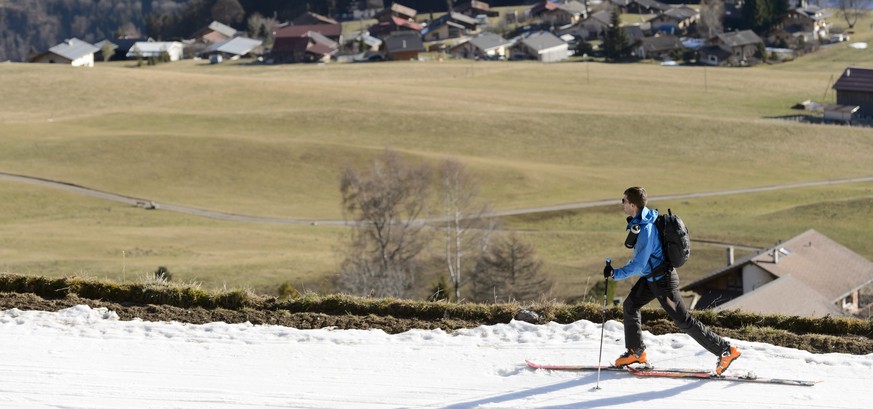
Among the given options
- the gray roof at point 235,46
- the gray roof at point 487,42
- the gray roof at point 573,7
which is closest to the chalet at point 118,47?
the gray roof at point 235,46

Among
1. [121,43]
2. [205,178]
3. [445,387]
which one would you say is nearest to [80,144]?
[205,178]

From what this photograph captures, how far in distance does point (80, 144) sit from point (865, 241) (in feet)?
165

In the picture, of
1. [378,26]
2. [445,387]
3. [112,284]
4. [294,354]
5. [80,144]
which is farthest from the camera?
[378,26]

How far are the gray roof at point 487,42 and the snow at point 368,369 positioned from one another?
468 feet

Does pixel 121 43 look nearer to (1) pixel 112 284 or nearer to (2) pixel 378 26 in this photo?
(2) pixel 378 26

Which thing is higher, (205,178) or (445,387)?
(445,387)

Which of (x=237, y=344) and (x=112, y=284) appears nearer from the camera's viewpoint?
(x=237, y=344)

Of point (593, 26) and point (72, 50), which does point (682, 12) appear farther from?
point (72, 50)

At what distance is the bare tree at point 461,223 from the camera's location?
47469mm

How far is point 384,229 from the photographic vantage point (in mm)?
50156

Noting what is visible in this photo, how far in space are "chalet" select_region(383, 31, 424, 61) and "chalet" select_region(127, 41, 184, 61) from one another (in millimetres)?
32464

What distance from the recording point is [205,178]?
218ft

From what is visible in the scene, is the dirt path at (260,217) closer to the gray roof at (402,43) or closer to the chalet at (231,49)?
the gray roof at (402,43)

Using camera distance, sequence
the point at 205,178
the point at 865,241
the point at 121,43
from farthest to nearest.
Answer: the point at 121,43
the point at 205,178
the point at 865,241
